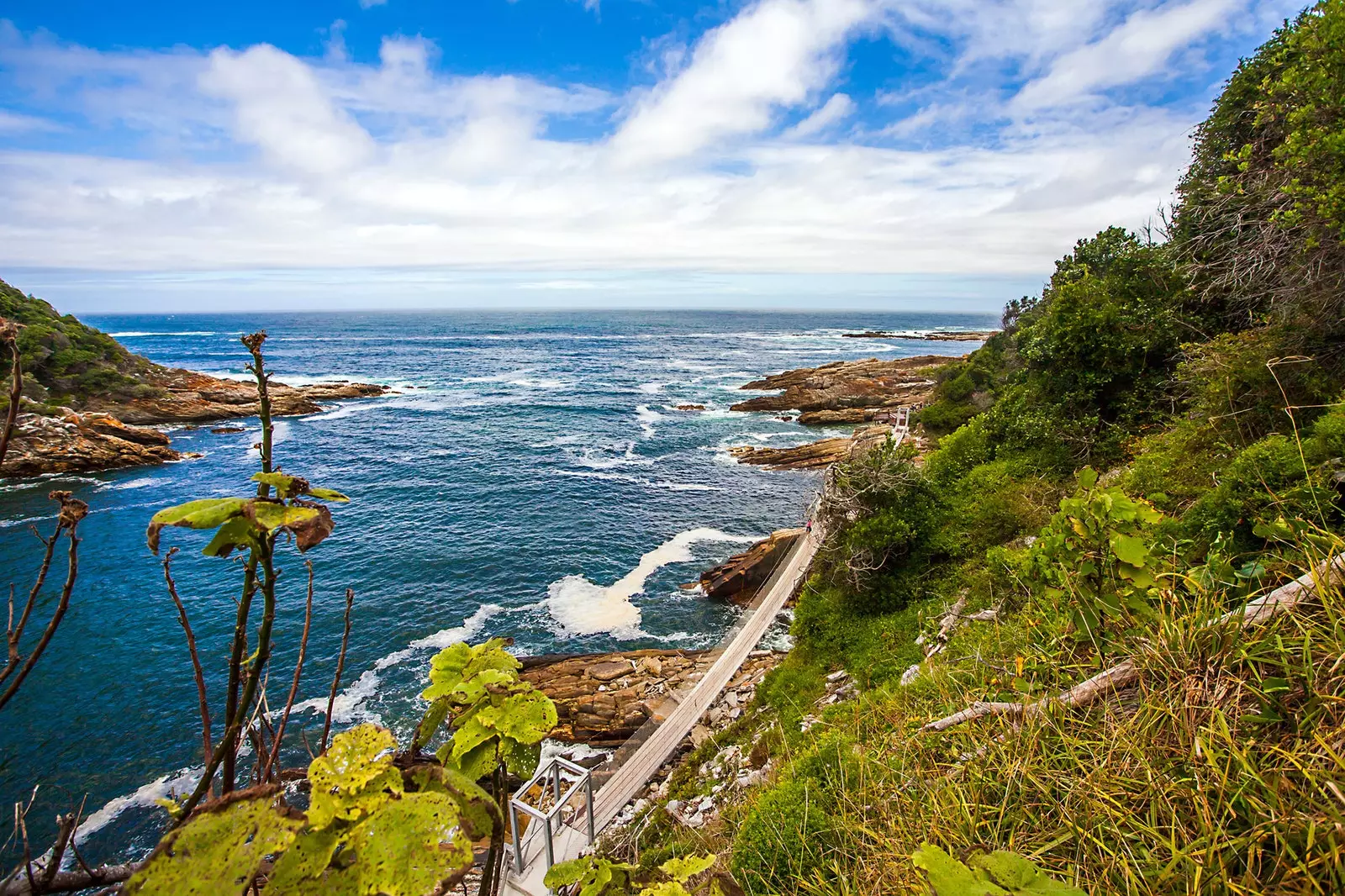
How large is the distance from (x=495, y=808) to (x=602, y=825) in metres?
9.65

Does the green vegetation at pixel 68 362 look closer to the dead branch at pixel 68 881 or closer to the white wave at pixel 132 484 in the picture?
the white wave at pixel 132 484

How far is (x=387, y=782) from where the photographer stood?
170cm

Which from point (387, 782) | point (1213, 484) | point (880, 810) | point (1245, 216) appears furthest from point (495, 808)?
point (1245, 216)

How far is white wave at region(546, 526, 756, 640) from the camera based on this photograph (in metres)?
19.6

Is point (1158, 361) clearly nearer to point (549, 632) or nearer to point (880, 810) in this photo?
point (880, 810)

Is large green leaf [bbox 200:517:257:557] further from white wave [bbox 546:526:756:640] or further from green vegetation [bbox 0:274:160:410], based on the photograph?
green vegetation [bbox 0:274:160:410]

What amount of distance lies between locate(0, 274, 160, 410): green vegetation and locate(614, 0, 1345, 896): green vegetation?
163 feet

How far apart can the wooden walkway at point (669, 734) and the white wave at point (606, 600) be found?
4.55 m

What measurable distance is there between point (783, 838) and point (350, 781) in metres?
4.78

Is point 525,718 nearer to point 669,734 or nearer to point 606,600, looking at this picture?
point 669,734

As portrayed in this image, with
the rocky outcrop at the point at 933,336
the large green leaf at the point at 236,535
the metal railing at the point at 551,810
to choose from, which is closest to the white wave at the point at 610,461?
the metal railing at the point at 551,810

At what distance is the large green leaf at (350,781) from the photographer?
159 cm

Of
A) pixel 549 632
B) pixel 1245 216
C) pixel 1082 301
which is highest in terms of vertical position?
pixel 1245 216

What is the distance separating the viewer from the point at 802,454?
3831cm
